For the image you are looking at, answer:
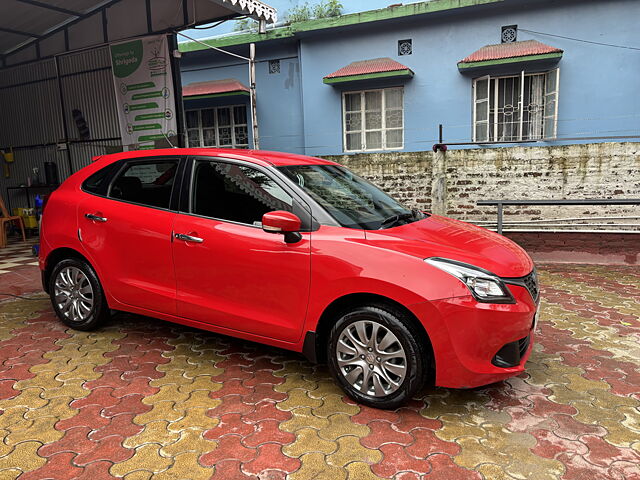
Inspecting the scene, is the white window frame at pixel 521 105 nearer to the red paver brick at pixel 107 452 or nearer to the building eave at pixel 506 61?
the building eave at pixel 506 61

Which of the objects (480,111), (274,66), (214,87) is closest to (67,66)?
(214,87)

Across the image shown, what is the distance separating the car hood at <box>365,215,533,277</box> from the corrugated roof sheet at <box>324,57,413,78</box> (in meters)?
9.08

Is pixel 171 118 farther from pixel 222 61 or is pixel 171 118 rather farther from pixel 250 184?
pixel 222 61

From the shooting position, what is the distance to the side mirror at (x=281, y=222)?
9.59ft

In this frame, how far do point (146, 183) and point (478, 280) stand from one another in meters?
2.63

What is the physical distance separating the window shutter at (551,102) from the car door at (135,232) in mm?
9812

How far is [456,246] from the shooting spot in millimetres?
2949

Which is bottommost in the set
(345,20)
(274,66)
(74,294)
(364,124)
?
(74,294)

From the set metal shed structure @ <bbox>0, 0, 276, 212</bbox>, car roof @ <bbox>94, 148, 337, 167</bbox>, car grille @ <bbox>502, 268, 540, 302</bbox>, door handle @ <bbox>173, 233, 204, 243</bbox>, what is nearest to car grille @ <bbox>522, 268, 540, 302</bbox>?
car grille @ <bbox>502, 268, 540, 302</bbox>

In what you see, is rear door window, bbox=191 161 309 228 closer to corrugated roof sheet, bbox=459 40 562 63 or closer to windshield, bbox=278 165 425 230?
windshield, bbox=278 165 425 230

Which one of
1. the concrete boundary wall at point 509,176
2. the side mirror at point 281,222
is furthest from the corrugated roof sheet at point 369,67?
the side mirror at point 281,222

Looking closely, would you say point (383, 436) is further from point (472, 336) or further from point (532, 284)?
point (532, 284)

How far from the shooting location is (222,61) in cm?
1345

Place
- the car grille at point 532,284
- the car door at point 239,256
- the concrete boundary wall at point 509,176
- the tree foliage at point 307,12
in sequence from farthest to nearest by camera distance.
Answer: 1. the tree foliage at point 307,12
2. the concrete boundary wall at point 509,176
3. the car door at point 239,256
4. the car grille at point 532,284
